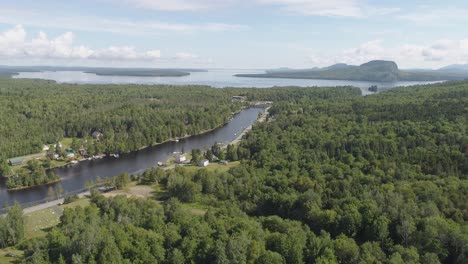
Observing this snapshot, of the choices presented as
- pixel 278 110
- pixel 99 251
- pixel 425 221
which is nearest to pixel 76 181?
pixel 99 251

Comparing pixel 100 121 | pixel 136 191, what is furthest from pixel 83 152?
pixel 136 191

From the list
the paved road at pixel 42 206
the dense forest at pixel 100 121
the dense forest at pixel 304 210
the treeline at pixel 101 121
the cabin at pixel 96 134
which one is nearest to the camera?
the dense forest at pixel 304 210

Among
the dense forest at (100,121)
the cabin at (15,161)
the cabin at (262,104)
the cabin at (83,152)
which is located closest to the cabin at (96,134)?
the dense forest at (100,121)

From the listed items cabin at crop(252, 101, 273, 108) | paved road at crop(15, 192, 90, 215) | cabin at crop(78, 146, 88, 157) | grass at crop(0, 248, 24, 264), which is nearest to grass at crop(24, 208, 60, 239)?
paved road at crop(15, 192, 90, 215)

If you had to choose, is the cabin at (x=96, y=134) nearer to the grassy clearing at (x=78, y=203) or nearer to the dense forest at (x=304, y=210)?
the dense forest at (x=304, y=210)

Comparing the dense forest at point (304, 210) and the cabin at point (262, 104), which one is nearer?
the dense forest at point (304, 210)
